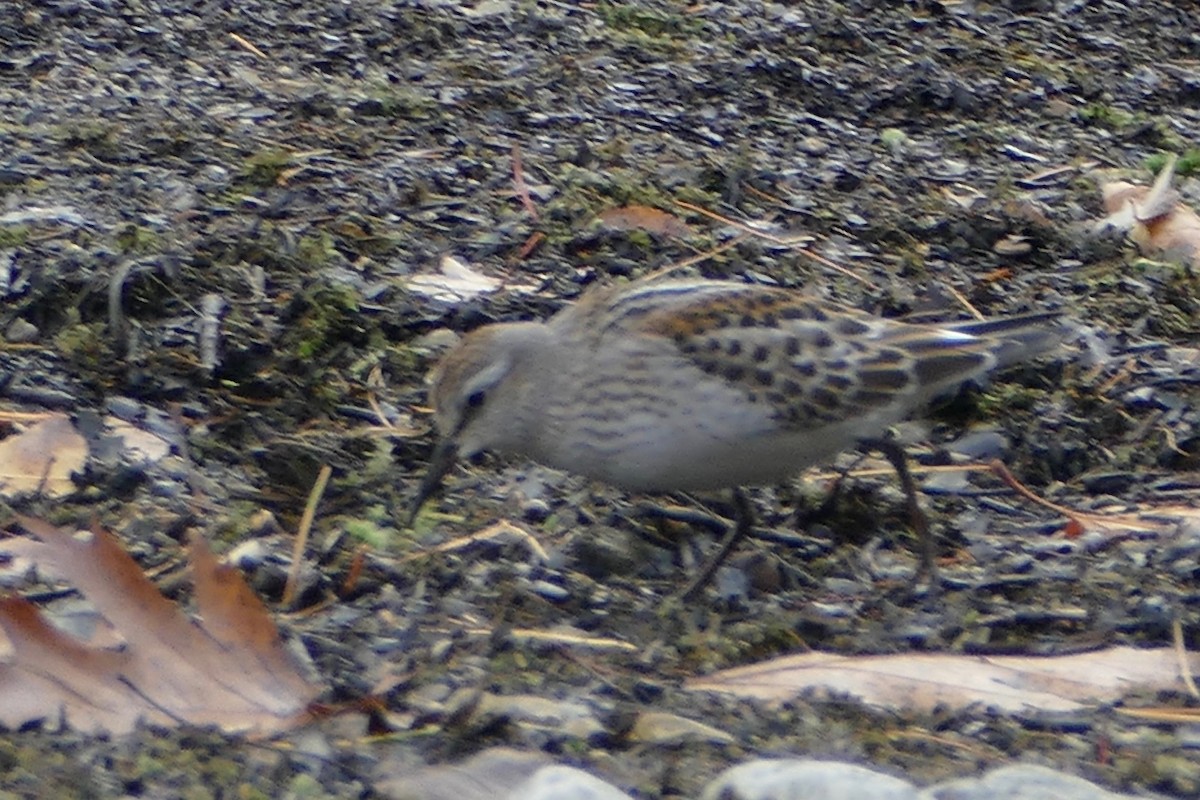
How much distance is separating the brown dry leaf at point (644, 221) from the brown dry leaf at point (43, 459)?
7.50 ft

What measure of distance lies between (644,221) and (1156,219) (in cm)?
195

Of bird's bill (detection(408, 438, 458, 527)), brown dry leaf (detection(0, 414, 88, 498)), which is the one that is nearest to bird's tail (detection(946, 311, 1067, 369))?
bird's bill (detection(408, 438, 458, 527))

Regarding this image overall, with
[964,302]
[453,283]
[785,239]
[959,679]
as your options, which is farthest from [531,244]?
[959,679]

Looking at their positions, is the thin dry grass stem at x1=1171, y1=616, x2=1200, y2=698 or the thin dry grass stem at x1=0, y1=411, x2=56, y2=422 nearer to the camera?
the thin dry grass stem at x1=1171, y1=616, x2=1200, y2=698

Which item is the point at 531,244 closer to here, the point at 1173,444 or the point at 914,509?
the point at 914,509

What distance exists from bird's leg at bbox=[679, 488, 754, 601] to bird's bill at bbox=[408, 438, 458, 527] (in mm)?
737

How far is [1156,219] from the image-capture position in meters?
7.13

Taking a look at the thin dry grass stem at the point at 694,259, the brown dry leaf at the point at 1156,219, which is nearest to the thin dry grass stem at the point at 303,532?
the thin dry grass stem at the point at 694,259

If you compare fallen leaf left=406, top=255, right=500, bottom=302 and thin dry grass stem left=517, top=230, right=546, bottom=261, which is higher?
thin dry grass stem left=517, top=230, right=546, bottom=261

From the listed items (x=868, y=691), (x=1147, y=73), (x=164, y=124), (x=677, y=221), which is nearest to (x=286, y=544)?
(x=868, y=691)

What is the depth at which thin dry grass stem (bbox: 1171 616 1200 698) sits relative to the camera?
4281mm

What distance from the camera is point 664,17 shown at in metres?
8.91

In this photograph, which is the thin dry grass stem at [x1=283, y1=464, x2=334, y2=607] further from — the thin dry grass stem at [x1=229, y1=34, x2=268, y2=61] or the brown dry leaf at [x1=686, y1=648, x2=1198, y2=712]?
the thin dry grass stem at [x1=229, y1=34, x2=268, y2=61]

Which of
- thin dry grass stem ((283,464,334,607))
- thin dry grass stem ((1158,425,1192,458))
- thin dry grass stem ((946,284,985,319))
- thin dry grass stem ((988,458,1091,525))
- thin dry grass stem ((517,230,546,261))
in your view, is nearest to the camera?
thin dry grass stem ((283,464,334,607))
